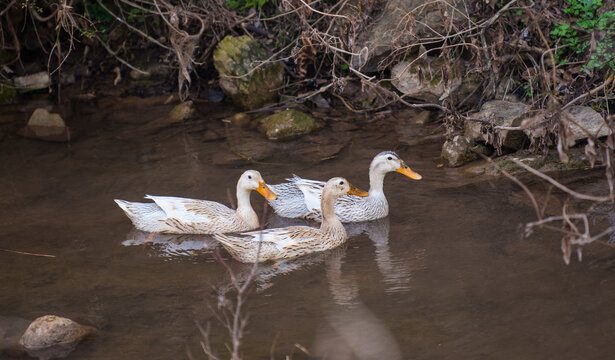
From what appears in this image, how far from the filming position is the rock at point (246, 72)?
35.4 feet

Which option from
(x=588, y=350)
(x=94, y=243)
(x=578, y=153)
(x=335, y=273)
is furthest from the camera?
(x=578, y=153)

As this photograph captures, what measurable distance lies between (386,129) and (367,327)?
4.86 m

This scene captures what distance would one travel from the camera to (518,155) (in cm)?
820

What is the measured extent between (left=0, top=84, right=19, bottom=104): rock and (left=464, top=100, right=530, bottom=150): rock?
24.7ft

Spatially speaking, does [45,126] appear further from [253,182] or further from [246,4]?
[253,182]

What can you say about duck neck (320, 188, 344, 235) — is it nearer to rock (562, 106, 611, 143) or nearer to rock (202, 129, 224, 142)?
rock (562, 106, 611, 143)

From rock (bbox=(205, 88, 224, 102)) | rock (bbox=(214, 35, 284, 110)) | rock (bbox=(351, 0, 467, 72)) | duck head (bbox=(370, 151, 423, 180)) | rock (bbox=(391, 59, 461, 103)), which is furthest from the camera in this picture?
rock (bbox=(205, 88, 224, 102))

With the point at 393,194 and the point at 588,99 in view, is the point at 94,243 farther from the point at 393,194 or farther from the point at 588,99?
the point at 588,99

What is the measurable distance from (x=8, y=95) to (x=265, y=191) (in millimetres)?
6382

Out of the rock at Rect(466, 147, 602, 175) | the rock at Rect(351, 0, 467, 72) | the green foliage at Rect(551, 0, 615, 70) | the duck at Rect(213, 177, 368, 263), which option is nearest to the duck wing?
the duck at Rect(213, 177, 368, 263)

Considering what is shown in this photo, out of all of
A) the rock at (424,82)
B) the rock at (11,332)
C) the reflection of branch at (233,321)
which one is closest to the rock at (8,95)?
the rock at (424,82)

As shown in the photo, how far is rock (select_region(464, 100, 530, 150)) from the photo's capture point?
8234mm

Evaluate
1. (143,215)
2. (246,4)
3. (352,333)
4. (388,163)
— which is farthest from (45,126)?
(352,333)

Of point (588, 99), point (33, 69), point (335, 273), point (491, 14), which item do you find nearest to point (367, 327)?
point (335, 273)
